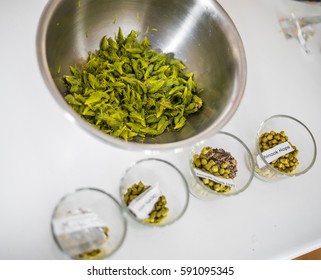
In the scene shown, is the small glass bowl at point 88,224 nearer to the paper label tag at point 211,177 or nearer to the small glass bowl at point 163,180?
the small glass bowl at point 163,180

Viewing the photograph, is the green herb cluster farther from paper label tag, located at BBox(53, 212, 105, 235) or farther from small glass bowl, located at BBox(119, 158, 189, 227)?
paper label tag, located at BBox(53, 212, 105, 235)

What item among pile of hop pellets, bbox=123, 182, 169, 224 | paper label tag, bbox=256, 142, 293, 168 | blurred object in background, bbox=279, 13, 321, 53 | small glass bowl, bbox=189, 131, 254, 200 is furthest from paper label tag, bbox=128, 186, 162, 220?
blurred object in background, bbox=279, 13, 321, 53

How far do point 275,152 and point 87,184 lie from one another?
502 millimetres

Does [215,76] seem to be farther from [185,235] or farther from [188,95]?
[185,235]

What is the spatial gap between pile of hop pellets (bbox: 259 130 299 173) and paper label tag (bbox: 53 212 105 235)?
50cm

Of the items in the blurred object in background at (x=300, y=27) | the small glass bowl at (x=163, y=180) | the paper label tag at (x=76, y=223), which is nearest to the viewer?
the paper label tag at (x=76, y=223)

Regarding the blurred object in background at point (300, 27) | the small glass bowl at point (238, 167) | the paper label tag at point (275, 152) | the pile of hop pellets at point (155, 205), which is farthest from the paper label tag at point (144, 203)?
the blurred object in background at point (300, 27)

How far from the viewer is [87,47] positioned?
1.17 metres

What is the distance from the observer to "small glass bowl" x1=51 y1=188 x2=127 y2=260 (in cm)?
87

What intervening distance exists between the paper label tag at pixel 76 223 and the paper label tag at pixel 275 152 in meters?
0.47

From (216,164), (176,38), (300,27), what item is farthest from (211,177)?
(300,27)

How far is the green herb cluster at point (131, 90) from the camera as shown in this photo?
3.49ft

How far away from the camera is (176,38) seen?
1.23 metres

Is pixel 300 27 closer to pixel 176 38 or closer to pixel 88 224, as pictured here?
pixel 176 38
